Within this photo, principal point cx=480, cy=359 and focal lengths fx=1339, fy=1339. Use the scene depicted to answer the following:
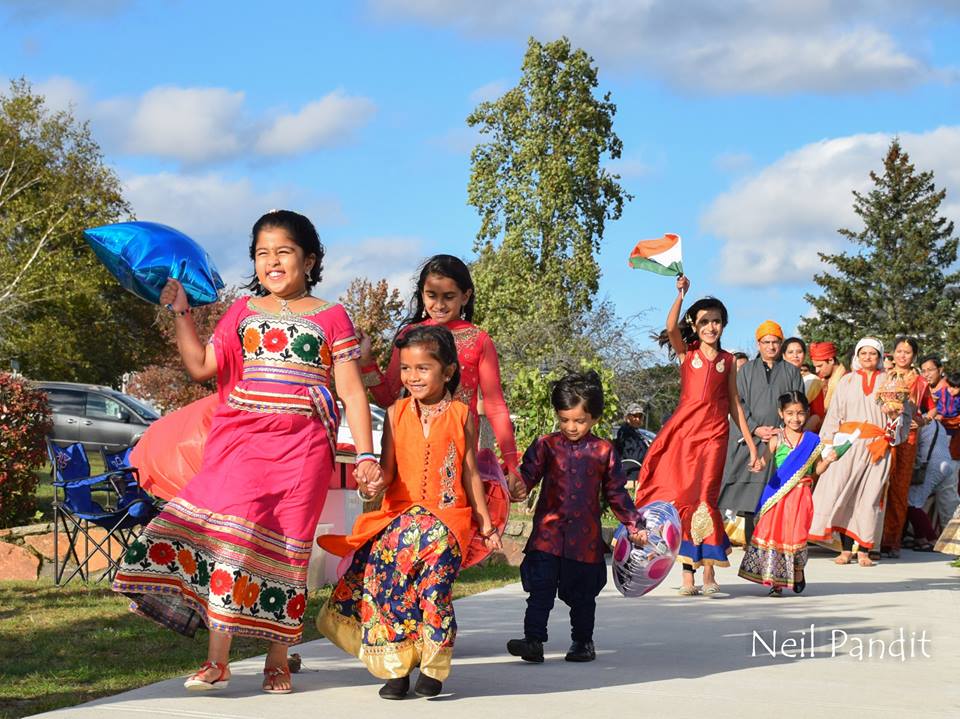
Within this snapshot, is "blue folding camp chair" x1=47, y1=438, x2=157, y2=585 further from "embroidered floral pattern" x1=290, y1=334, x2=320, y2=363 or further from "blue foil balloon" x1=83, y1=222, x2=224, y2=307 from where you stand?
"embroidered floral pattern" x1=290, y1=334, x2=320, y2=363

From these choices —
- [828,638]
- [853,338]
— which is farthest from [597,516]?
[853,338]

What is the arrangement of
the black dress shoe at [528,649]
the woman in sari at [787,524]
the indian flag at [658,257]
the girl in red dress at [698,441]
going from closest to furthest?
the black dress shoe at [528,649] < the indian flag at [658,257] < the girl in red dress at [698,441] < the woman in sari at [787,524]

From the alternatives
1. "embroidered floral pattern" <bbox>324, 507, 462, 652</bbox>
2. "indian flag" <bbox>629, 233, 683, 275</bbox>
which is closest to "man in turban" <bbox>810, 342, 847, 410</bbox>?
"indian flag" <bbox>629, 233, 683, 275</bbox>

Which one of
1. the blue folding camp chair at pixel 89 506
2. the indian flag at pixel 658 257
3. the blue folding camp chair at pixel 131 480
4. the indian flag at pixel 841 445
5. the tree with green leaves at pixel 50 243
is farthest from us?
the tree with green leaves at pixel 50 243

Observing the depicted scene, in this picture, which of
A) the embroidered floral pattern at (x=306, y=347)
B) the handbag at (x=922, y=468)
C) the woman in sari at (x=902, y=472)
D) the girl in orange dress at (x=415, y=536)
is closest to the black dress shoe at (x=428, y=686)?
the girl in orange dress at (x=415, y=536)

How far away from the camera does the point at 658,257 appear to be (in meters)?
8.25

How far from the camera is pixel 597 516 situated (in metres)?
6.53

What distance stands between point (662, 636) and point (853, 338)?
174 ft

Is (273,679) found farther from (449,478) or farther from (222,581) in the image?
(449,478)

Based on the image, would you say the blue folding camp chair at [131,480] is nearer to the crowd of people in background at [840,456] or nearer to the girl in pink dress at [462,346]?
the girl in pink dress at [462,346]

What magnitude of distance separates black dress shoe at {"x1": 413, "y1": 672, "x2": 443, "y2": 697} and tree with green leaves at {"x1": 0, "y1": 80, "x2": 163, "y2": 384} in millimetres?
34974

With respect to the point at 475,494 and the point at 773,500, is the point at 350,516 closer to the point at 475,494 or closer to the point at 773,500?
the point at 773,500

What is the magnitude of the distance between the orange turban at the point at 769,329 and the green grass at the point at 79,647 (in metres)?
4.19

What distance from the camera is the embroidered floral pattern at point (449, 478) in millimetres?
5500
